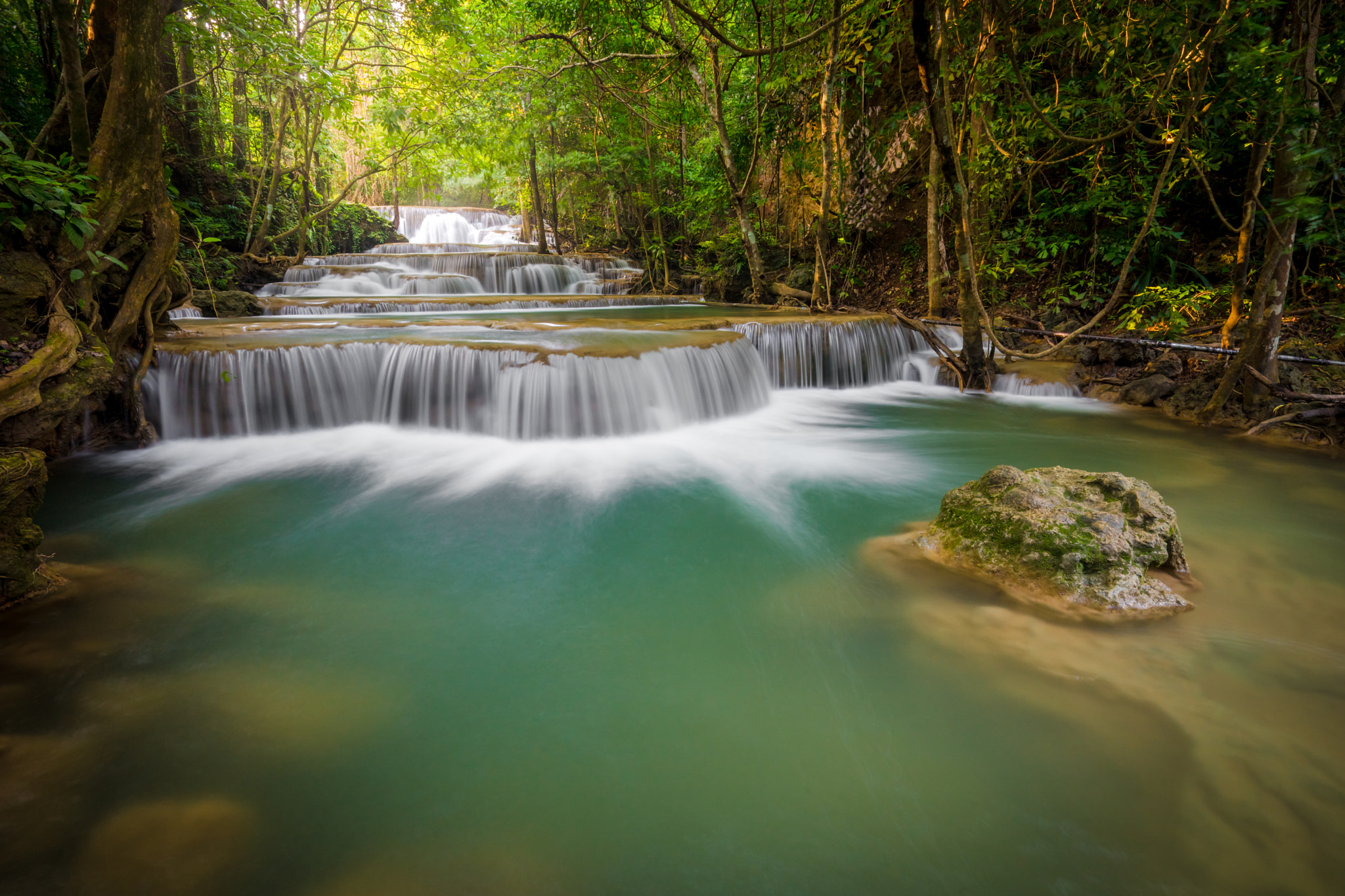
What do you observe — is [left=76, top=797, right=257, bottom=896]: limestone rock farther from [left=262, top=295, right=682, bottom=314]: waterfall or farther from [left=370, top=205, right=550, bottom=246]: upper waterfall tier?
[left=370, top=205, right=550, bottom=246]: upper waterfall tier

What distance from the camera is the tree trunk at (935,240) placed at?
7041 millimetres

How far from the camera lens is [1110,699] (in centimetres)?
203

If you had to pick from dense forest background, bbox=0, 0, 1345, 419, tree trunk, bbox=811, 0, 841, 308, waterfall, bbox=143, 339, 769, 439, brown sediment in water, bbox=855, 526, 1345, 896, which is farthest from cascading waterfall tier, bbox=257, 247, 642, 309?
brown sediment in water, bbox=855, 526, 1345, 896

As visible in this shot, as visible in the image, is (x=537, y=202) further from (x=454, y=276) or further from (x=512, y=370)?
(x=512, y=370)

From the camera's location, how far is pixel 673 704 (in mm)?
2205

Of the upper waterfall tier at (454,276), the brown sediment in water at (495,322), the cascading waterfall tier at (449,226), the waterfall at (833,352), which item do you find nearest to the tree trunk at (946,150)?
the waterfall at (833,352)

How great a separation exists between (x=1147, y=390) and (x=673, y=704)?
6.87 meters

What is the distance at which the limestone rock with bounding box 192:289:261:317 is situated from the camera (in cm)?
906

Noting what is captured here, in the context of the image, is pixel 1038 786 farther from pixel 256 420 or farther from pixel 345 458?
pixel 256 420

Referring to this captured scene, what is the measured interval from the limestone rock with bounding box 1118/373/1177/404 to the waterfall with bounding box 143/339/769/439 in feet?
16.6

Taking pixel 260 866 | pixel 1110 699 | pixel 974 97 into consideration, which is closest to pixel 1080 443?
pixel 1110 699

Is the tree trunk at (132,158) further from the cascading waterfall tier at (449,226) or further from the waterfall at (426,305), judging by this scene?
the cascading waterfall tier at (449,226)

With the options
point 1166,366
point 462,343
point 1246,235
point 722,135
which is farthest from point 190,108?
point 1166,366

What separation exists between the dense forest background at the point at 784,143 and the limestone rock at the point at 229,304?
85cm
